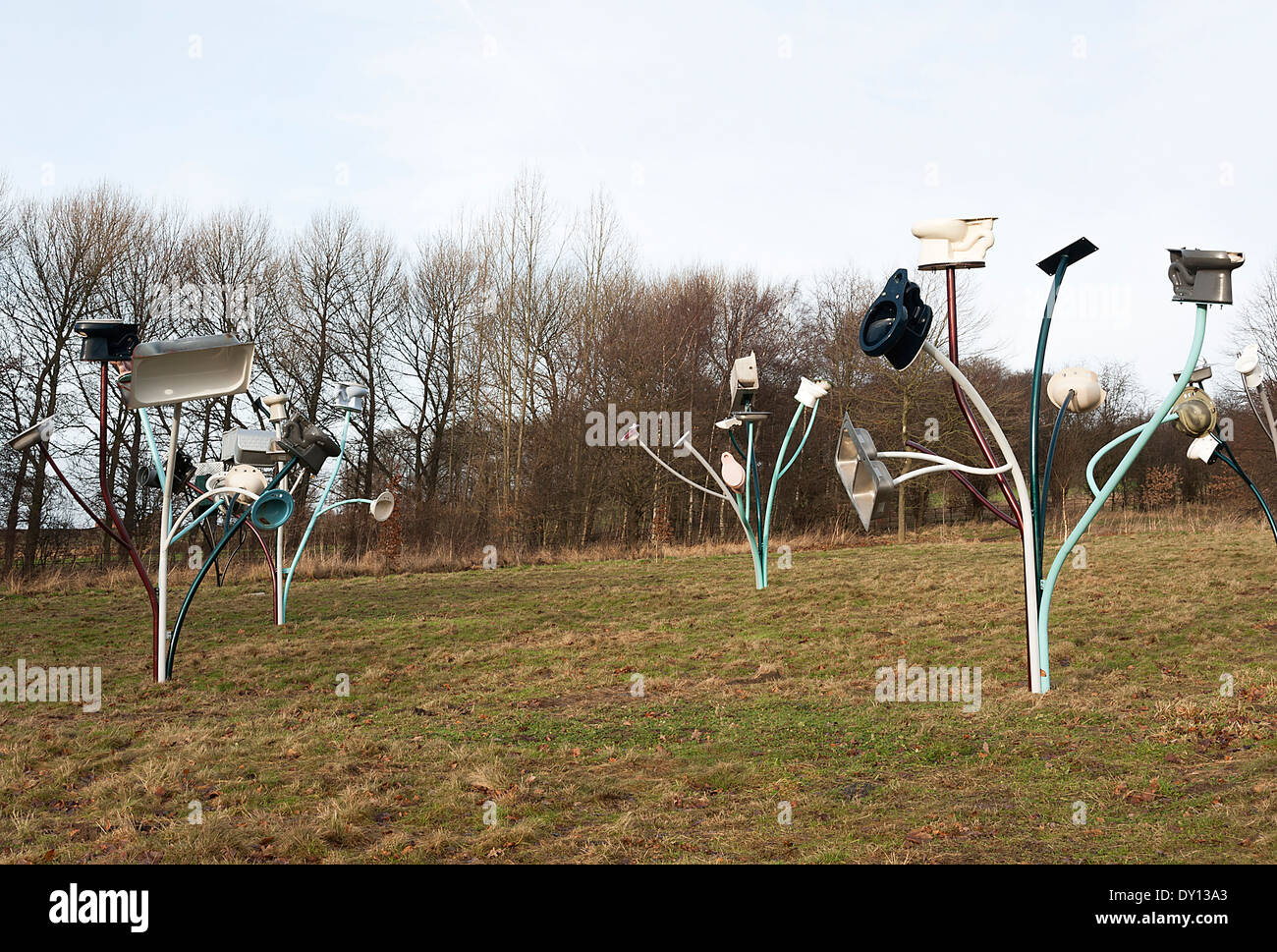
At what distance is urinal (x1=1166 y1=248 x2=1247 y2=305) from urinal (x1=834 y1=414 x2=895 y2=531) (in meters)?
1.90

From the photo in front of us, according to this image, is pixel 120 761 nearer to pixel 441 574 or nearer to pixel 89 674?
pixel 89 674

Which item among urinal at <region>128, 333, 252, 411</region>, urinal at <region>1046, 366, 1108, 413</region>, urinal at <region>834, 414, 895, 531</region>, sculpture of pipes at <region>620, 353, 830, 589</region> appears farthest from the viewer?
sculpture of pipes at <region>620, 353, 830, 589</region>

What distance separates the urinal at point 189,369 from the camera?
6352 mm

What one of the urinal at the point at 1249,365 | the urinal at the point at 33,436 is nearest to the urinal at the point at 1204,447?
the urinal at the point at 1249,365

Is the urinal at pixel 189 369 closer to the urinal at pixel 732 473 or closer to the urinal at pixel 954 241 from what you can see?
the urinal at pixel 954 241

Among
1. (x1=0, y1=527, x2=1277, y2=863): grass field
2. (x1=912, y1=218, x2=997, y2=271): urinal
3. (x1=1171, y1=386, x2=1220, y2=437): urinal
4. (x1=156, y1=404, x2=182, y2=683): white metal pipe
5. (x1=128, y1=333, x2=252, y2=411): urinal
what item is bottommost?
(x1=0, y1=527, x2=1277, y2=863): grass field

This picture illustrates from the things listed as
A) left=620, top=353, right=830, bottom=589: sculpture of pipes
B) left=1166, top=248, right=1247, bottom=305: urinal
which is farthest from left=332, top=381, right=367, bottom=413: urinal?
left=1166, top=248, right=1247, bottom=305: urinal

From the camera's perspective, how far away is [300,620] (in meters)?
10.0

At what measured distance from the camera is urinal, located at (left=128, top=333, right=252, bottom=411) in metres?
6.35

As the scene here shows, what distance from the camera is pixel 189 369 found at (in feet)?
21.1

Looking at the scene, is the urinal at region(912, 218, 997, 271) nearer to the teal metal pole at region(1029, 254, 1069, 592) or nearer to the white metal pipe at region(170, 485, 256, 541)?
the teal metal pole at region(1029, 254, 1069, 592)

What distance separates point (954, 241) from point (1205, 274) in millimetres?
1347

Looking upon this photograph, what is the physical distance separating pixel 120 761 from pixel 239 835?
1.73 meters
